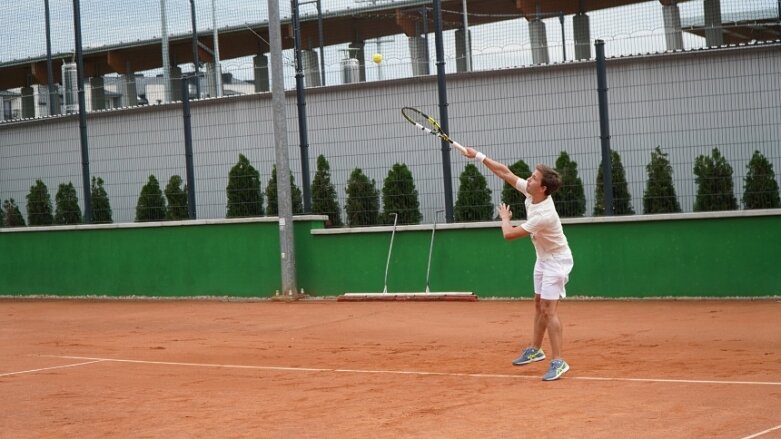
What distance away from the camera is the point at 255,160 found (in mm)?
19297

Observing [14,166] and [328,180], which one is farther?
[14,166]

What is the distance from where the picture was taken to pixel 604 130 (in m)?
15.1

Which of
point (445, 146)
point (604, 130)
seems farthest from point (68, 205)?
point (604, 130)

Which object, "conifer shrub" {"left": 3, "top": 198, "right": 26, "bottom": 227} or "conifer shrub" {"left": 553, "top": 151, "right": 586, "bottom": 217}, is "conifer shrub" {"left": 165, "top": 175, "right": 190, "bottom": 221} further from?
"conifer shrub" {"left": 553, "top": 151, "right": 586, "bottom": 217}

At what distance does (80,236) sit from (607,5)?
11002 millimetres

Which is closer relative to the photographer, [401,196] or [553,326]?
[553,326]

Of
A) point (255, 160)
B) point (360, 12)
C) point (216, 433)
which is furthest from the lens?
point (360, 12)

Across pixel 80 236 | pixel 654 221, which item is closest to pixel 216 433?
pixel 654 221

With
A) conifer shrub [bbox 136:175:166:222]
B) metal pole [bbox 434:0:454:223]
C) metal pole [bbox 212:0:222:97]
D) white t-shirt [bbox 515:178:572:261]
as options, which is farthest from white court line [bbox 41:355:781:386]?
metal pole [bbox 212:0:222:97]

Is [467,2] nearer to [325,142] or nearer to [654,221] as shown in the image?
[325,142]

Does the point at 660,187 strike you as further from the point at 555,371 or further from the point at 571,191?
the point at 555,371

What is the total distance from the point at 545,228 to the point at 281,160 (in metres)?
9.14

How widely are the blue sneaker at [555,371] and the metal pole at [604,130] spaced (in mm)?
7065

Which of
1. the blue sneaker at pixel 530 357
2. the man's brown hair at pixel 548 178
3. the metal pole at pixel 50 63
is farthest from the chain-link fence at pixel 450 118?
the man's brown hair at pixel 548 178
